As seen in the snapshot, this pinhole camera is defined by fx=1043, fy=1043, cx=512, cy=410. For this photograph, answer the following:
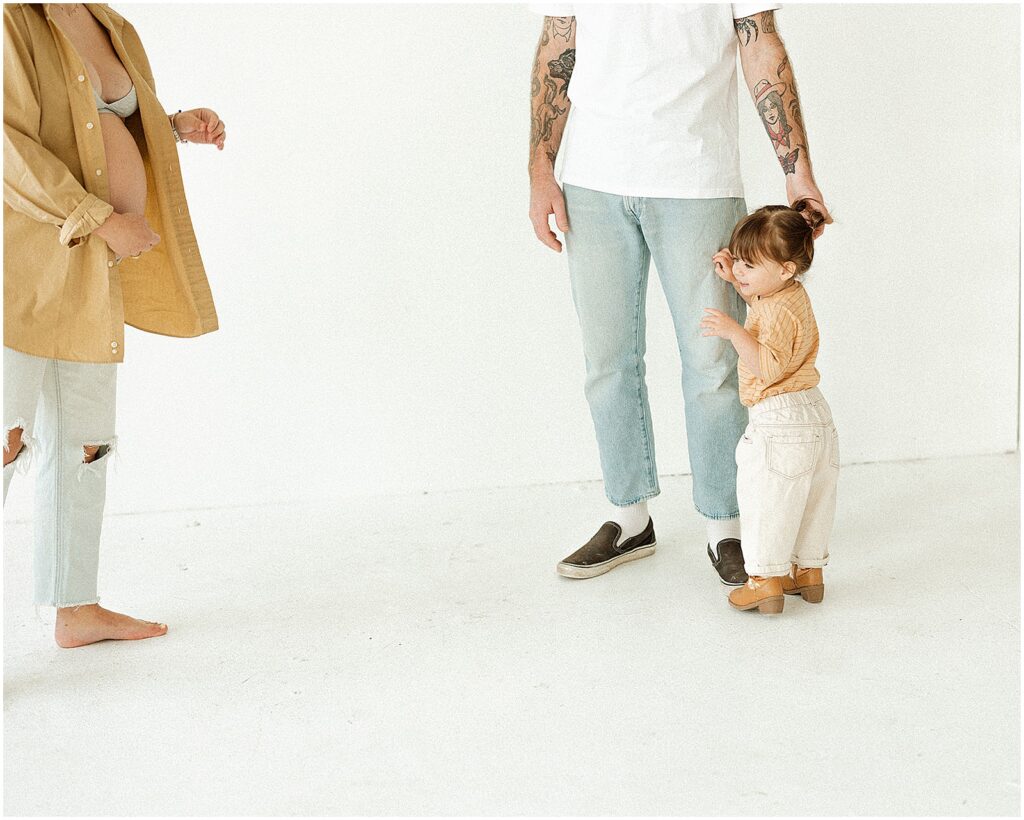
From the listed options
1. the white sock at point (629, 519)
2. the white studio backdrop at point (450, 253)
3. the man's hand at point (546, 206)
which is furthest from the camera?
the white studio backdrop at point (450, 253)

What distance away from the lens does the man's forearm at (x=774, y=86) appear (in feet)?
7.08

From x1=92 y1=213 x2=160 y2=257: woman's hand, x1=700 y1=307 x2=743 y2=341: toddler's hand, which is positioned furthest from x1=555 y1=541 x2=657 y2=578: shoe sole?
x1=92 y1=213 x2=160 y2=257: woman's hand

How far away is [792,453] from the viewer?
2094 millimetres

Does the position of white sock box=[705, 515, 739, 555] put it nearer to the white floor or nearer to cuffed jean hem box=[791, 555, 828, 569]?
the white floor

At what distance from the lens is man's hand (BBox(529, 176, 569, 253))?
2322 mm

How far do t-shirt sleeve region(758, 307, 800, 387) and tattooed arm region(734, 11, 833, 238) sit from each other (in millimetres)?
273

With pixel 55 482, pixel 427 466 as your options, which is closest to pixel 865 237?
pixel 427 466

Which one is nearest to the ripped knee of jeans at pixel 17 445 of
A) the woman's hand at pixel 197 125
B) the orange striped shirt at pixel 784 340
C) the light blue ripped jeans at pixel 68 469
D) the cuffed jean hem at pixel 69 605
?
the light blue ripped jeans at pixel 68 469

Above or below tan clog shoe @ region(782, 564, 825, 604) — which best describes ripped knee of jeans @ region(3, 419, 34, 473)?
above

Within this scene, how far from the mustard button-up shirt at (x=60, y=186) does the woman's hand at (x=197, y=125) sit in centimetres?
10

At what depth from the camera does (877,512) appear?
2.82 metres

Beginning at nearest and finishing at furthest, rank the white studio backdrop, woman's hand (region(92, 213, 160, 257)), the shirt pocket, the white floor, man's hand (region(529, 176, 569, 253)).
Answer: the white floor, woman's hand (region(92, 213, 160, 257)), the shirt pocket, man's hand (region(529, 176, 569, 253)), the white studio backdrop

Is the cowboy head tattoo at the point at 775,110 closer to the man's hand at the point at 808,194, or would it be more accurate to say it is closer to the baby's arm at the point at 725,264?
the man's hand at the point at 808,194

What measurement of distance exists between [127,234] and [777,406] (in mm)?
1291
